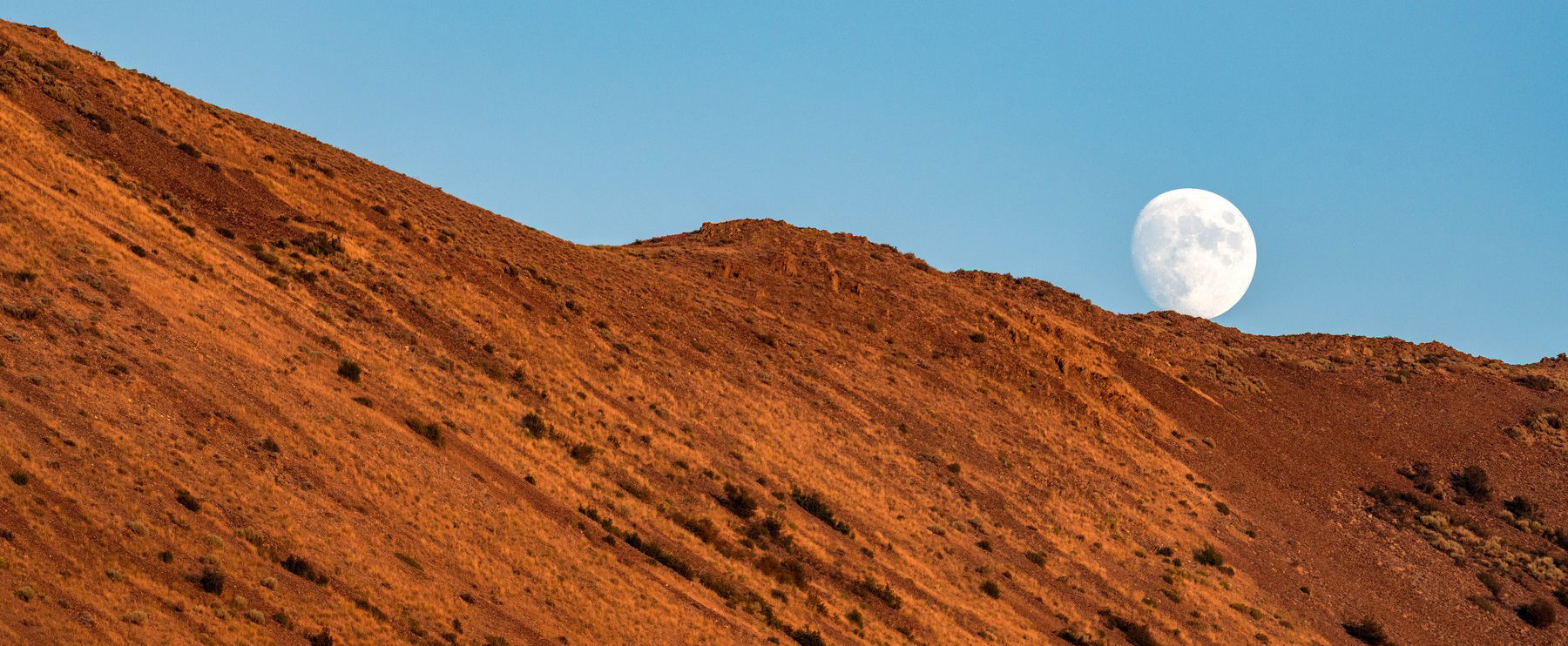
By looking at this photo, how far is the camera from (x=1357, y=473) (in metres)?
68.2

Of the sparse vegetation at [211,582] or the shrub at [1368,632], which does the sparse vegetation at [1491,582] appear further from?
the sparse vegetation at [211,582]

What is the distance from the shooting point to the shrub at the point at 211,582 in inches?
875

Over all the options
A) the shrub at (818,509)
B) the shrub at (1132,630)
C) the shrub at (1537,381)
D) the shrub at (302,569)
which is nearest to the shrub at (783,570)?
the shrub at (818,509)

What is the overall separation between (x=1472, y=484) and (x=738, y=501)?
47434 millimetres

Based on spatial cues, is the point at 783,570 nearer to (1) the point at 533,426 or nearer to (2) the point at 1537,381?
(1) the point at 533,426

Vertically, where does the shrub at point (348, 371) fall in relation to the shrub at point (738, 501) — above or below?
below

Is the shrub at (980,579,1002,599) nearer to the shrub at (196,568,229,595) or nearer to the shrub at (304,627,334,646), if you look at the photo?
the shrub at (304,627,334,646)

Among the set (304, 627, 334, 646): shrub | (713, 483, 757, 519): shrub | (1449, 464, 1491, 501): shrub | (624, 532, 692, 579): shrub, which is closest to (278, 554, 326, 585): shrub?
(304, 627, 334, 646): shrub

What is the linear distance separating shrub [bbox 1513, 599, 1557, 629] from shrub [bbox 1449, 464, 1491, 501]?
12.3m

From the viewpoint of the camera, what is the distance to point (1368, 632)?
50.2 m

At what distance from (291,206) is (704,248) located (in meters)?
29.4

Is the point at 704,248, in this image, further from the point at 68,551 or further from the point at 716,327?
the point at 68,551

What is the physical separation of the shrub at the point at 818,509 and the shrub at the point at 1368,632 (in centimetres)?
2275

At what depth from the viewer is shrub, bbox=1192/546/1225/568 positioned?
5328 centimetres
